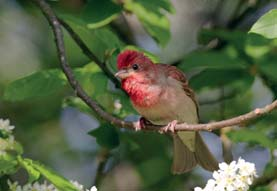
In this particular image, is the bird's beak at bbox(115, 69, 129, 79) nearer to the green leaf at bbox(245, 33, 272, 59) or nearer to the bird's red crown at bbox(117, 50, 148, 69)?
the bird's red crown at bbox(117, 50, 148, 69)

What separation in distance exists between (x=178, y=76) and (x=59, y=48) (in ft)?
3.43

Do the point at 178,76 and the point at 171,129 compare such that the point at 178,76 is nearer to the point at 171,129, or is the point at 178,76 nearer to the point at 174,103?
the point at 174,103

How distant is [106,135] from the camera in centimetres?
608

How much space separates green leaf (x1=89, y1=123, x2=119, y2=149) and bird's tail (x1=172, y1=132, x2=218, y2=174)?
0.58 metres

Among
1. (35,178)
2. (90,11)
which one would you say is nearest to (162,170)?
(90,11)

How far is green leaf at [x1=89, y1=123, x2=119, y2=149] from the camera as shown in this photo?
238 inches

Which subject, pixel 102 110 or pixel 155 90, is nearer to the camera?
pixel 102 110

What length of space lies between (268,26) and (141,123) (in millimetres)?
1494

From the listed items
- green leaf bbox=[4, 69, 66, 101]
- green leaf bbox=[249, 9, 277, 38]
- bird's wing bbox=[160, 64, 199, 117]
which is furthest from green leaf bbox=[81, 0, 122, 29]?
green leaf bbox=[249, 9, 277, 38]

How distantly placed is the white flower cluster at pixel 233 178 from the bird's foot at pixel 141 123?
86cm

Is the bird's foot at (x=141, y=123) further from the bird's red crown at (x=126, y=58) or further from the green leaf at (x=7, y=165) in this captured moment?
the green leaf at (x=7, y=165)

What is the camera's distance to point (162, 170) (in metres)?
7.42

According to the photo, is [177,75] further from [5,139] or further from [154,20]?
[5,139]

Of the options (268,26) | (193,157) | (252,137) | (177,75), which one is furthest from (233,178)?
(193,157)
